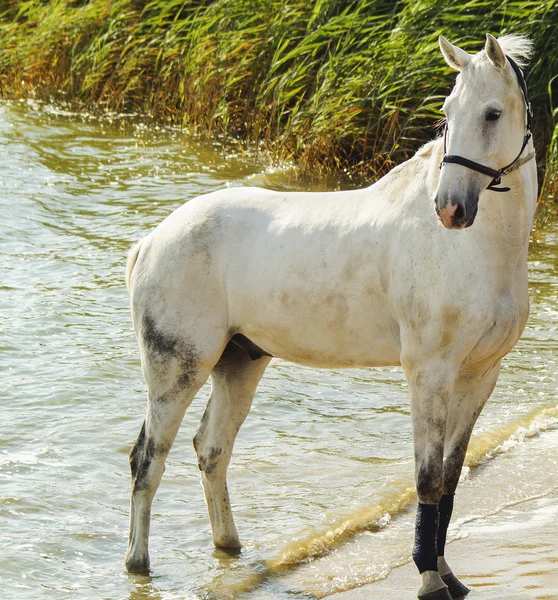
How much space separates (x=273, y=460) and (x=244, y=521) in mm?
642

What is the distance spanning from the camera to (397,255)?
3869mm

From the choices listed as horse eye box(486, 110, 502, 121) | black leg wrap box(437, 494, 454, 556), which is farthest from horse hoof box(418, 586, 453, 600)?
horse eye box(486, 110, 502, 121)

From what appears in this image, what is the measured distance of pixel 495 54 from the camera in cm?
351

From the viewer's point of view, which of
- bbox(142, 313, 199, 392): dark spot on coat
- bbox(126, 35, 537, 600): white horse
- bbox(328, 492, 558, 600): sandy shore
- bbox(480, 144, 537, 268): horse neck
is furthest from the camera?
bbox(142, 313, 199, 392): dark spot on coat

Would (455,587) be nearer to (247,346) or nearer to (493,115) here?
(247,346)

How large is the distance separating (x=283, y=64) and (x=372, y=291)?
8.16 metres

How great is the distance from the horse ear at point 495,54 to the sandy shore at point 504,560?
6.15 ft

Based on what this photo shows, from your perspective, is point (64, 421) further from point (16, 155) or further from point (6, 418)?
point (16, 155)

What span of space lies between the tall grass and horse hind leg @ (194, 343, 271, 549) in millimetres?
5414

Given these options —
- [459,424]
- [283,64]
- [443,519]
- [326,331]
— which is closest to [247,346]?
[326,331]

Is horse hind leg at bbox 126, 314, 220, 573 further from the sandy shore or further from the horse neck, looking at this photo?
the horse neck

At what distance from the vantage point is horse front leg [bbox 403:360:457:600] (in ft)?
12.4

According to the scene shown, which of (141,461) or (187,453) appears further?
(187,453)

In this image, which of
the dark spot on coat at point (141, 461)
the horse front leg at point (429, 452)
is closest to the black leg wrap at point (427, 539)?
the horse front leg at point (429, 452)
